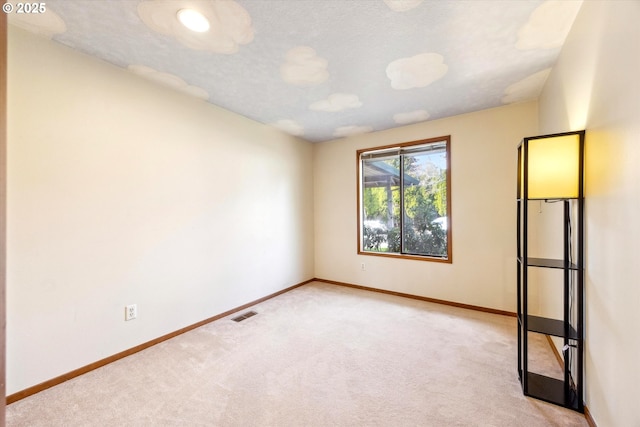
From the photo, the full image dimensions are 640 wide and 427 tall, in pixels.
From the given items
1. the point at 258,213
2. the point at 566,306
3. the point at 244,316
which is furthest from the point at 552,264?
the point at 258,213

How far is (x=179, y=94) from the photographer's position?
2730 millimetres

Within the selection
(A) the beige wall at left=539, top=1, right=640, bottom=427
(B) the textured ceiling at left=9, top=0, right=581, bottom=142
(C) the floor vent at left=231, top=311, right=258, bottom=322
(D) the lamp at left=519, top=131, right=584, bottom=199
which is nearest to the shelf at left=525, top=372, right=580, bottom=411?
(A) the beige wall at left=539, top=1, right=640, bottom=427

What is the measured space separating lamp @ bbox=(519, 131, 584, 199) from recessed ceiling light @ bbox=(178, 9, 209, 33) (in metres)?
2.27

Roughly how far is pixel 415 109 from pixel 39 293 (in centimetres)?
388

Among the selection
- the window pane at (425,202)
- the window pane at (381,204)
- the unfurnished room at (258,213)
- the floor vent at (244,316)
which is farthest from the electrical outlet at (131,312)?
the window pane at (425,202)

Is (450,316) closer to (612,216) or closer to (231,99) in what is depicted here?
(612,216)

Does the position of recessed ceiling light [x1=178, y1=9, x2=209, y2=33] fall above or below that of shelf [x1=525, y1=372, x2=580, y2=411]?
above

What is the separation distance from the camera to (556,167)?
63.3 inches

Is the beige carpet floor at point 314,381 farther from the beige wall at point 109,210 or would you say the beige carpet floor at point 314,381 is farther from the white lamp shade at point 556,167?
the white lamp shade at point 556,167

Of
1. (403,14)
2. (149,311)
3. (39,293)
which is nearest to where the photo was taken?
(403,14)

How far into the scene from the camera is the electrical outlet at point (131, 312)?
2.31 meters

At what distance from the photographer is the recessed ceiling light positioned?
163 cm

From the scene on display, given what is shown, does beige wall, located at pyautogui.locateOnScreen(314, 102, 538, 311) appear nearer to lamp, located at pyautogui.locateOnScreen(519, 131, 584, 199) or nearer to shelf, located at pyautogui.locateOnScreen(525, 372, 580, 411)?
shelf, located at pyautogui.locateOnScreen(525, 372, 580, 411)

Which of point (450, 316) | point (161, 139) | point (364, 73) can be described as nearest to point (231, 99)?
point (161, 139)
